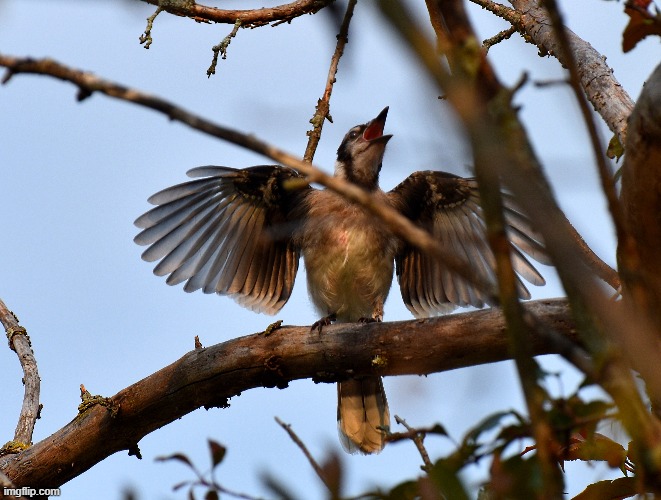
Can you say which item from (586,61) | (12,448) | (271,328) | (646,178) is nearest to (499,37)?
(586,61)

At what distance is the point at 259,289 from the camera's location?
5.71m

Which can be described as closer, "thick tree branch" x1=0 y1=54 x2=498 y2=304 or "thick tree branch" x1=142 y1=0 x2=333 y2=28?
"thick tree branch" x1=0 y1=54 x2=498 y2=304

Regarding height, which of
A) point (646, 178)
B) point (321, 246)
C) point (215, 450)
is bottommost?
point (215, 450)

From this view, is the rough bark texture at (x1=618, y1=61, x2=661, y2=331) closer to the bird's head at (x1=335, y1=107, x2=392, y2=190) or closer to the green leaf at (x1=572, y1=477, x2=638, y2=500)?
the green leaf at (x1=572, y1=477, x2=638, y2=500)

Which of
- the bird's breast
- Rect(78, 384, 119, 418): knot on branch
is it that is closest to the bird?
the bird's breast

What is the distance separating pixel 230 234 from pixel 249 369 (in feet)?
6.50

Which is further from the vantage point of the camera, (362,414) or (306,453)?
(362,414)

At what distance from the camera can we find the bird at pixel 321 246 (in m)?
5.53

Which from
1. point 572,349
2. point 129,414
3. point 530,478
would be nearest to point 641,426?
point 572,349

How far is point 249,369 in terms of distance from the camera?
12.6ft

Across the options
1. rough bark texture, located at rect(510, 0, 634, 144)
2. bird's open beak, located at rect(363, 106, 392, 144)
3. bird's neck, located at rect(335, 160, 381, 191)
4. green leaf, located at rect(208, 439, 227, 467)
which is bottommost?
green leaf, located at rect(208, 439, 227, 467)

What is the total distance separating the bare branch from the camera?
4.32 metres

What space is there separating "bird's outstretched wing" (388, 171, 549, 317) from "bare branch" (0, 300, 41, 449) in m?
2.43

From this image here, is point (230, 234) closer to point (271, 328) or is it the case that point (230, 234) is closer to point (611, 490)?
point (271, 328)
